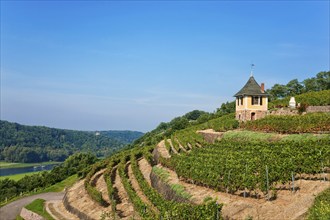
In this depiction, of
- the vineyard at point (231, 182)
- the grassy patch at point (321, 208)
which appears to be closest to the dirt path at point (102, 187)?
the vineyard at point (231, 182)

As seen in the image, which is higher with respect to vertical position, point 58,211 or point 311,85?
point 311,85

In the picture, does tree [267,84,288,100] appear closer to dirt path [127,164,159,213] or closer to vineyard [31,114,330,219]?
vineyard [31,114,330,219]

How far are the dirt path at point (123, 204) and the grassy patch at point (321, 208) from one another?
1206 centimetres

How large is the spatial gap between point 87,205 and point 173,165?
8.26 m

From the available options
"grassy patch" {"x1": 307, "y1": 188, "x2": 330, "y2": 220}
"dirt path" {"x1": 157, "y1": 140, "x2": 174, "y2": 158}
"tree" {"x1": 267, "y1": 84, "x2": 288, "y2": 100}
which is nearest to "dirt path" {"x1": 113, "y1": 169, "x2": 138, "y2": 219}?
"dirt path" {"x1": 157, "y1": 140, "x2": 174, "y2": 158}

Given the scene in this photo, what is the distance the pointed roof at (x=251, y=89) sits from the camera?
37.1 meters

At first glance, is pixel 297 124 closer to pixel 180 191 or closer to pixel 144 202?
pixel 180 191

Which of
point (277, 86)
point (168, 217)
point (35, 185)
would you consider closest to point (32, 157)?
point (35, 185)

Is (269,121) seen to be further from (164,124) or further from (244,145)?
(164,124)

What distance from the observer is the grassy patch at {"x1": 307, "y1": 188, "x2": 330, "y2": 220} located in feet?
43.9

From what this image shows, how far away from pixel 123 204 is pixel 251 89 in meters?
18.0

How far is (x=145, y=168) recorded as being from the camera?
36.2 metres

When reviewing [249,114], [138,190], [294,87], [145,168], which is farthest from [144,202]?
[294,87]

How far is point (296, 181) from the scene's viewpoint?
18.7m
